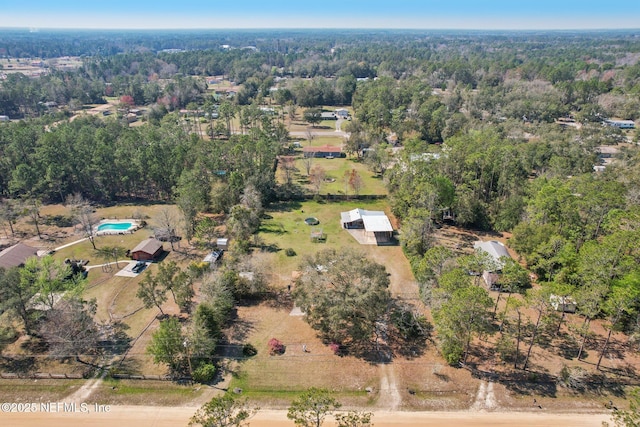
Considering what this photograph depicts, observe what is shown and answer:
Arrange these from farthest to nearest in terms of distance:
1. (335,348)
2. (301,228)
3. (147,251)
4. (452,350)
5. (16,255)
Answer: (301,228) → (147,251) → (16,255) → (335,348) → (452,350)

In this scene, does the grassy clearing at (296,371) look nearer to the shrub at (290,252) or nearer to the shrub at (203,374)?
the shrub at (203,374)

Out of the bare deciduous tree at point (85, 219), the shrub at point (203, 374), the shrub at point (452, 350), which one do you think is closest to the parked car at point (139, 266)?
the bare deciduous tree at point (85, 219)

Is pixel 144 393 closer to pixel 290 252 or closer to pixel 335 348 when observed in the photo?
pixel 335 348

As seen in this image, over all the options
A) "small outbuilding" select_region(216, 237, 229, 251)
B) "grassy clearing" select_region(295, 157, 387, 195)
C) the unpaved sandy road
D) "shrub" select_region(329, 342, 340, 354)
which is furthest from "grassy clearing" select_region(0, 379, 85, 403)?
"grassy clearing" select_region(295, 157, 387, 195)

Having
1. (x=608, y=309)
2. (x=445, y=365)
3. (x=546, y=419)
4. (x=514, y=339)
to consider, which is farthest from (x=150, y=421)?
(x=608, y=309)

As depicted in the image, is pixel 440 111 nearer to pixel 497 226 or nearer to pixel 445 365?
pixel 497 226

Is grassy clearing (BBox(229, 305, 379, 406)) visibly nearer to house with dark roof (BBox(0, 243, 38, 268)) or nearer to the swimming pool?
house with dark roof (BBox(0, 243, 38, 268))

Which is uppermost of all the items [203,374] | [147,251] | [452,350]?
[452,350]

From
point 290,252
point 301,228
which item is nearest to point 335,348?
point 290,252
